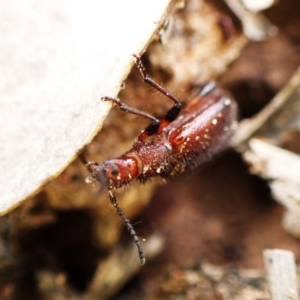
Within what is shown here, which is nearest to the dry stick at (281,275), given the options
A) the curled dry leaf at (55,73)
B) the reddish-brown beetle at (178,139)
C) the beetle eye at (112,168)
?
the reddish-brown beetle at (178,139)

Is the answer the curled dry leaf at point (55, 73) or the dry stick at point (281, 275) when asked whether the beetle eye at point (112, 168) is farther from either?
the dry stick at point (281, 275)

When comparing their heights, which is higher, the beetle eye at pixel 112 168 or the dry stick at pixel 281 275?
the beetle eye at pixel 112 168

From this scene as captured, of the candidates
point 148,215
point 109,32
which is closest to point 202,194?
point 148,215

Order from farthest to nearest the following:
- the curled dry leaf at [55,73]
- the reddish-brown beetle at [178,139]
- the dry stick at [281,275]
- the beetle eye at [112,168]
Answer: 1. the reddish-brown beetle at [178,139]
2. the beetle eye at [112,168]
3. the dry stick at [281,275]
4. the curled dry leaf at [55,73]

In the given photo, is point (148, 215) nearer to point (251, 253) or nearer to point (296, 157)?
point (251, 253)

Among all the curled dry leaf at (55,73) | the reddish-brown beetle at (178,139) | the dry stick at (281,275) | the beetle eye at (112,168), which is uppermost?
the curled dry leaf at (55,73)

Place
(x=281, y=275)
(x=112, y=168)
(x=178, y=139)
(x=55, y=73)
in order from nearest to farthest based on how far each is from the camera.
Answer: (x=55, y=73), (x=281, y=275), (x=112, y=168), (x=178, y=139)

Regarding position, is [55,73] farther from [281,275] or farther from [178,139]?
[281,275]

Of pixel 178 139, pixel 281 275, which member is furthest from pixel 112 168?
pixel 281 275

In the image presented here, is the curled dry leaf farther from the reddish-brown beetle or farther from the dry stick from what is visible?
the dry stick
